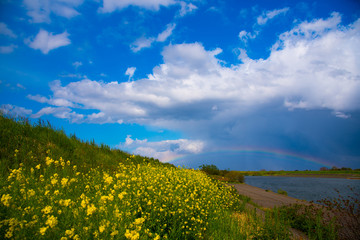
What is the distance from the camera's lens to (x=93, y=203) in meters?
4.80

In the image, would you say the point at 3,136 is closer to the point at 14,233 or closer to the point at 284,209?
the point at 14,233

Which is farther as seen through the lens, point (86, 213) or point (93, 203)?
point (93, 203)

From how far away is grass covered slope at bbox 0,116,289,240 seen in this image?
3.14 m

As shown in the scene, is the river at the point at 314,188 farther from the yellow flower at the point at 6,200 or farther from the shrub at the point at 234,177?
the yellow flower at the point at 6,200

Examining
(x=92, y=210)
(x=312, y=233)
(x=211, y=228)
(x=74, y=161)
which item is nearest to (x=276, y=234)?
(x=211, y=228)

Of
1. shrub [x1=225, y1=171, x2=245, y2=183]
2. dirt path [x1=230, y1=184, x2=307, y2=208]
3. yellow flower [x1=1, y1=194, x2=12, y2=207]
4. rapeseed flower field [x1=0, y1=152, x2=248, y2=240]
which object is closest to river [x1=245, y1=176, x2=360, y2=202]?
dirt path [x1=230, y1=184, x2=307, y2=208]

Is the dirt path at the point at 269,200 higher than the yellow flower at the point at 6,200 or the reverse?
the reverse

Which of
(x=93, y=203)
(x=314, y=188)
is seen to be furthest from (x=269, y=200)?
(x=314, y=188)

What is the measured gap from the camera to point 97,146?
14.7 meters

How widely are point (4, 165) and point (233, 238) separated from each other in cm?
805

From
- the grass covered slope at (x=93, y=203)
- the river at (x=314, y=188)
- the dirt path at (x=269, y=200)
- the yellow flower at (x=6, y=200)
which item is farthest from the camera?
the river at (x=314, y=188)

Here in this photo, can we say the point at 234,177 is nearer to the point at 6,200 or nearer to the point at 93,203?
the point at 93,203

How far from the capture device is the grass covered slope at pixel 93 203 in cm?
314

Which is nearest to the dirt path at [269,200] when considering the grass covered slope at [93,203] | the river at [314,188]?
the river at [314,188]
